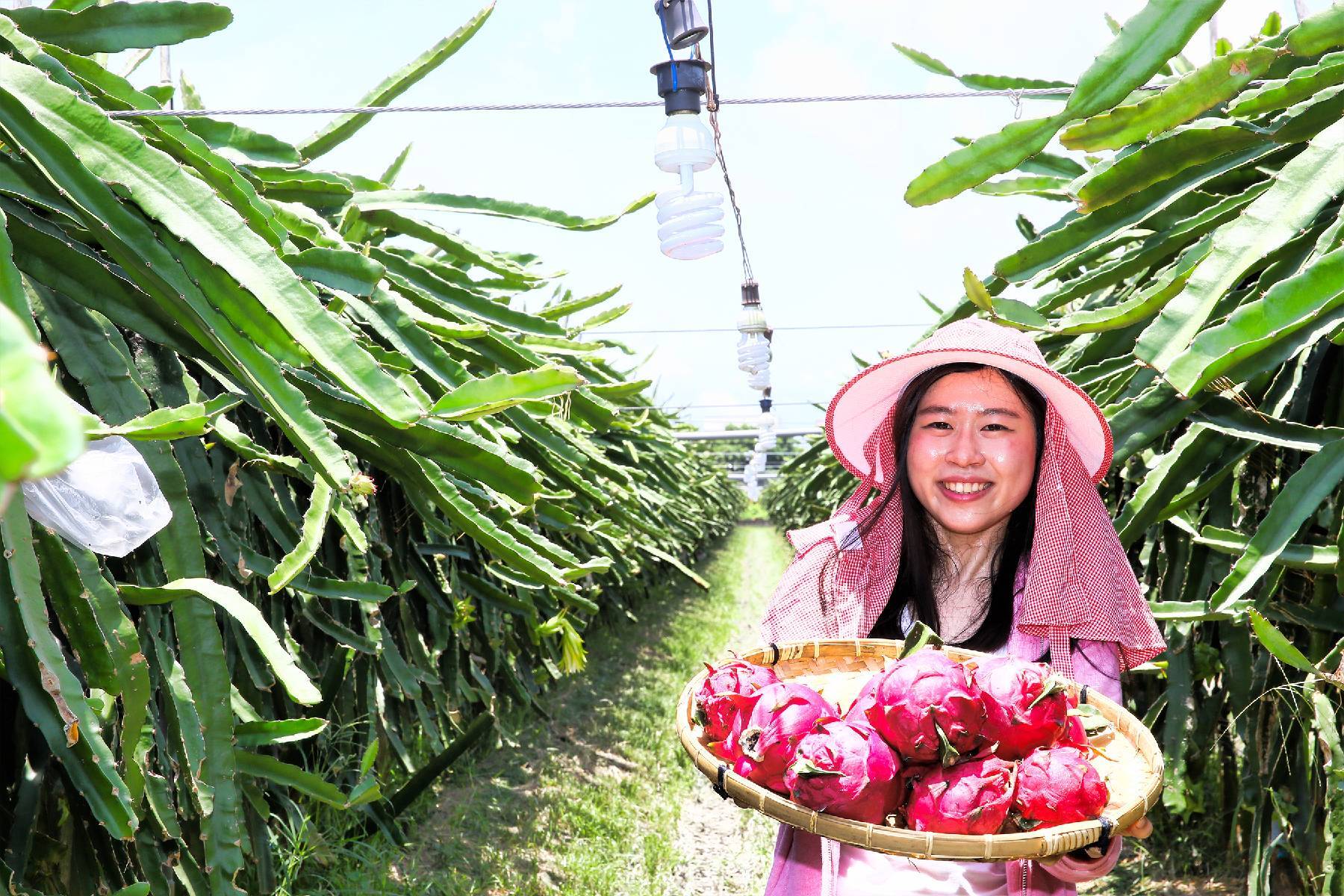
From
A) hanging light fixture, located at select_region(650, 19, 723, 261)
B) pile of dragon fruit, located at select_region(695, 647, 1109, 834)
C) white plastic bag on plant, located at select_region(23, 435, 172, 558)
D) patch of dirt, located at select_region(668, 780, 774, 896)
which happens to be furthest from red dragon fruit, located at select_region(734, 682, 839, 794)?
patch of dirt, located at select_region(668, 780, 774, 896)

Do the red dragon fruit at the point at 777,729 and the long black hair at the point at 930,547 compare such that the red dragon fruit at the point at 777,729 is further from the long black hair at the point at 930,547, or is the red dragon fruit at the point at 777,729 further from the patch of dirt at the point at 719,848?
the patch of dirt at the point at 719,848

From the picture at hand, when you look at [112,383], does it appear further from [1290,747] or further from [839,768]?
[1290,747]

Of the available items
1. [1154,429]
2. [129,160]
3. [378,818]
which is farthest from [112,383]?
[378,818]

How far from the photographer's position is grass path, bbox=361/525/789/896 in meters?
3.90

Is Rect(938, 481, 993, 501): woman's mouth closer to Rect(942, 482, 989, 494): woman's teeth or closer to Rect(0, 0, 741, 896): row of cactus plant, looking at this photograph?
Rect(942, 482, 989, 494): woman's teeth

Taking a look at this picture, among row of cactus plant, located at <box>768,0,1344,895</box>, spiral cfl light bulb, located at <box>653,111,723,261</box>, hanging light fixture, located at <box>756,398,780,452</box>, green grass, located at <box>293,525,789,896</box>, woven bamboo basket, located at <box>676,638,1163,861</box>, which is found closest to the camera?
woven bamboo basket, located at <box>676,638,1163,861</box>

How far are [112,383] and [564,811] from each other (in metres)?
3.52

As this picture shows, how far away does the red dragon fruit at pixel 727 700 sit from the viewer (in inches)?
50.9

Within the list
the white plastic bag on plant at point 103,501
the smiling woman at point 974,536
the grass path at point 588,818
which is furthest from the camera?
the grass path at point 588,818

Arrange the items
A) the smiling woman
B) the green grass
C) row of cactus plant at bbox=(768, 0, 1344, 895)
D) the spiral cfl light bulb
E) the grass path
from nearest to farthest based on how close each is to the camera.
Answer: row of cactus plant at bbox=(768, 0, 1344, 895) → the smiling woman → the spiral cfl light bulb → the green grass → the grass path

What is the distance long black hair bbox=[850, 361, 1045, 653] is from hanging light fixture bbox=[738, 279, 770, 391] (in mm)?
4533

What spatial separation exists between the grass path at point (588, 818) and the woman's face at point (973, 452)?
2.44 meters

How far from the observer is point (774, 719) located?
47.4 inches

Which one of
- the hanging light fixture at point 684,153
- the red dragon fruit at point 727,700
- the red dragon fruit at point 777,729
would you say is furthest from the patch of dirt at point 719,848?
the red dragon fruit at point 777,729
